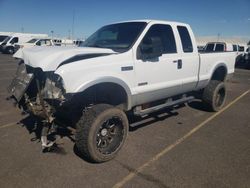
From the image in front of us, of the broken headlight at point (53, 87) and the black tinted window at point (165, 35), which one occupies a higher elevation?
the black tinted window at point (165, 35)

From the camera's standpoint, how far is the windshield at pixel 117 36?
473 centimetres

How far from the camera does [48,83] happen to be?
3.74 meters

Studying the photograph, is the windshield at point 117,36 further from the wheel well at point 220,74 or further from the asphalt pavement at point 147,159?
the wheel well at point 220,74

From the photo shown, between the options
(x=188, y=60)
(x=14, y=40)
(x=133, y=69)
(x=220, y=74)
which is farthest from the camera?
(x=14, y=40)

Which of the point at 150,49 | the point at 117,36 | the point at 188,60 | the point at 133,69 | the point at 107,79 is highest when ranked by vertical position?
the point at 117,36

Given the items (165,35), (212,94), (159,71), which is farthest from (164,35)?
(212,94)

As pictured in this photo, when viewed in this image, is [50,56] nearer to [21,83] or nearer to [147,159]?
[21,83]

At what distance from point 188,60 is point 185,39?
0.50 m

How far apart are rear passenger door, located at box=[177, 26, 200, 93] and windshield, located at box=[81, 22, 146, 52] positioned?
1176mm

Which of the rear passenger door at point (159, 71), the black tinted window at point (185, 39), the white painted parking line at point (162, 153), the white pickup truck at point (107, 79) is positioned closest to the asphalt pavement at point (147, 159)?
the white painted parking line at point (162, 153)

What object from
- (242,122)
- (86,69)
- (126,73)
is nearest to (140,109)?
(126,73)

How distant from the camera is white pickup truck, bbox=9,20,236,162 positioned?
3.74 m

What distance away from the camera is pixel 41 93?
382 centimetres

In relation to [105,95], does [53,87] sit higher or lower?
higher
